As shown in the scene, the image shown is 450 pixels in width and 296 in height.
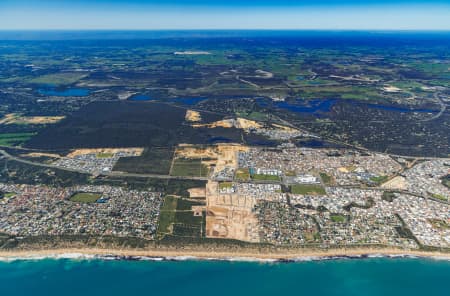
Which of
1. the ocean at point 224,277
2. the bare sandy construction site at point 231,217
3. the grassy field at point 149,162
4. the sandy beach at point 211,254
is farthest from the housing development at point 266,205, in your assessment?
the ocean at point 224,277

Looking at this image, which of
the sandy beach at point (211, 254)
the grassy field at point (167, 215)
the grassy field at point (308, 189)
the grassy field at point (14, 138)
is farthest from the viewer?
the grassy field at point (14, 138)

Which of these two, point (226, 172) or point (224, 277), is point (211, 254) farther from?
point (226, 172)

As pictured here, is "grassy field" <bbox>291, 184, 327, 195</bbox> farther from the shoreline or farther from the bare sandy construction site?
the shoreline

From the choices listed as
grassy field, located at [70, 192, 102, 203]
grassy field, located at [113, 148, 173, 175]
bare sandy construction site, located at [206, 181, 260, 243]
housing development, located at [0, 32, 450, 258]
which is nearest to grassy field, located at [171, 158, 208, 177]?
housing development, located at [0, 32, 450, 258]

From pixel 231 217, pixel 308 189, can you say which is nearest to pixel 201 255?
pixel 231 217

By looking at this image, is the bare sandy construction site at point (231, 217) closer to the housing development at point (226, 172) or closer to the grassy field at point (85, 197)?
the housing development at point (226, 172)

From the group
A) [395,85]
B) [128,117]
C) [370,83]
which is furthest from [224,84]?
[395,85]

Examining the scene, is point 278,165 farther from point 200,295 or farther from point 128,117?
point 128,117
